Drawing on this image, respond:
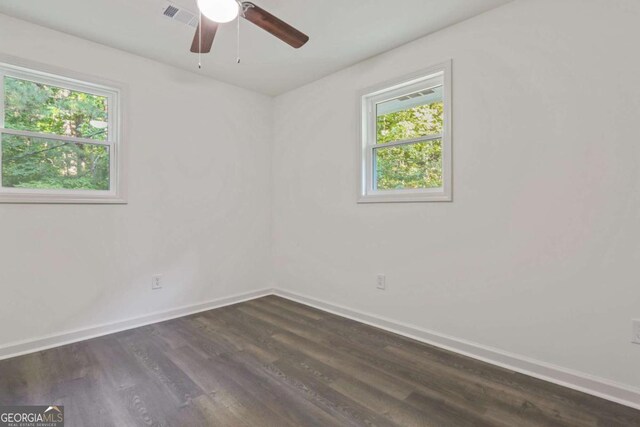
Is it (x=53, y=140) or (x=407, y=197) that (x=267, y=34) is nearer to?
(x=407, y=197)

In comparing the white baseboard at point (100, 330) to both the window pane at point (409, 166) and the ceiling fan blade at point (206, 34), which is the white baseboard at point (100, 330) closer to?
the window pane at point (409, 166)

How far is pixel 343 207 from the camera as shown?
3273 mm

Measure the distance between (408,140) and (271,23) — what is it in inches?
60.2

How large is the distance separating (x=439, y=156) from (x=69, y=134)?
3105 mm

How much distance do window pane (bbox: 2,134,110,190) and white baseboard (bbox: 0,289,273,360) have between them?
1192 millimetres

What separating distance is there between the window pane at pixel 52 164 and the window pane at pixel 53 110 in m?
0.11

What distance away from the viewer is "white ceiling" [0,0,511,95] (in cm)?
221

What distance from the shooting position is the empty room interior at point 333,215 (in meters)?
1.82

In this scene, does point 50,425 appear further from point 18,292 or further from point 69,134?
point 69,134

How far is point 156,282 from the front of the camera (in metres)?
3.07

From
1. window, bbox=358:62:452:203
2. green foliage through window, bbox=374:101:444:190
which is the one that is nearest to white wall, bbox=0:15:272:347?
window, bbox=358:62:452:203

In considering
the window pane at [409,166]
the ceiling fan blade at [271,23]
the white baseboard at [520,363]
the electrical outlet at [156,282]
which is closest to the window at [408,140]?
the window pane at [409,166]

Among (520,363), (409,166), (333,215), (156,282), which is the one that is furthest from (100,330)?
(520,363)

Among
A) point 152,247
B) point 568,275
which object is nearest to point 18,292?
point 152,247
